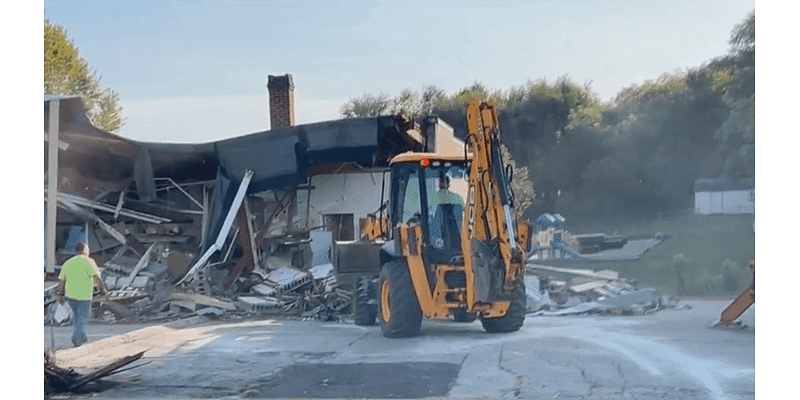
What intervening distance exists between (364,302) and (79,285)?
290cm

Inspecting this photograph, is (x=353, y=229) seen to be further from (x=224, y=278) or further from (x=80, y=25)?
(x=80, y=25)

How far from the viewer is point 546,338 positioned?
27.8ft

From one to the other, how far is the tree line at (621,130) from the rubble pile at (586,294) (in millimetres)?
538

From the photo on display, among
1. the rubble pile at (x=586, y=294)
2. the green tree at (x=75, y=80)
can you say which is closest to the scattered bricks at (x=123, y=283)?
the green tree at (x=75, y=80)

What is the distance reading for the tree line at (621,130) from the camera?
786 cm

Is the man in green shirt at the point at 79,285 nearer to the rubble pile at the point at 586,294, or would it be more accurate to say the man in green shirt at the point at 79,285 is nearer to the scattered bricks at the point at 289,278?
the scattered bricks at the point at 289,278

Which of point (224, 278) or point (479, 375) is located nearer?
point (479, 375)

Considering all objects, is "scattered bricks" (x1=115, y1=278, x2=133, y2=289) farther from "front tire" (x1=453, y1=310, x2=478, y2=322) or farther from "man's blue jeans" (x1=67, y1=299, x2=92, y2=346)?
"front tire" (x1=453, y1=310, x2=478, y2=322)

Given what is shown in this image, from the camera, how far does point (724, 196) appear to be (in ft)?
25.9

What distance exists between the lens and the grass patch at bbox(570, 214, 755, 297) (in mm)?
7797

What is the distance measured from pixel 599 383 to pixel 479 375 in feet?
3.19

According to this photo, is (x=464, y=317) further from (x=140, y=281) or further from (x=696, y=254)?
(x=140, y=281)

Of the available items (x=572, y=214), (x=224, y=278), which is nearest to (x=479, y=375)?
(x=572, y=214)

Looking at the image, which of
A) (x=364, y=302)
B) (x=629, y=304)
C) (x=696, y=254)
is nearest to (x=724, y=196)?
(x=696, y=254)
